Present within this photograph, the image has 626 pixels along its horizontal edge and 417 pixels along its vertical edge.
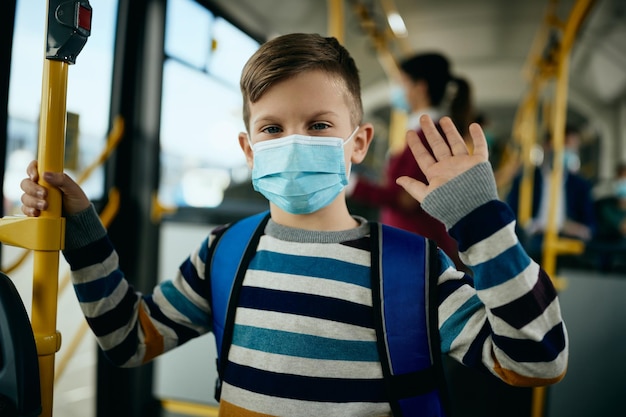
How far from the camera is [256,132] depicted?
0.92 m

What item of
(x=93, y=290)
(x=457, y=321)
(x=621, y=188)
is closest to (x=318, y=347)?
(x=457, y=321)

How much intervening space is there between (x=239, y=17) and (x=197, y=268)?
1.76 m

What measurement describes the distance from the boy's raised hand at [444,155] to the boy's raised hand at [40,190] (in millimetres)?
586

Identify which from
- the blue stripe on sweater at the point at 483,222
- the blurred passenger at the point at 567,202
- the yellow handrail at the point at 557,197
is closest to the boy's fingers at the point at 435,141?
the blue stripe on sweater at the point at 483,222

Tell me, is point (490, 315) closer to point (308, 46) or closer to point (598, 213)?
point (308, 46)

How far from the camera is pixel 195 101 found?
7.70ft

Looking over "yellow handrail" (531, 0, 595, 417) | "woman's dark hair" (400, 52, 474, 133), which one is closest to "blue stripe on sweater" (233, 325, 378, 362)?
"woman's dark hair" (400, 52, 474, 133)

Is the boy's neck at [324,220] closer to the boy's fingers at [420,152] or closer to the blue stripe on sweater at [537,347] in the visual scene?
the boy's fingers at [420,152]

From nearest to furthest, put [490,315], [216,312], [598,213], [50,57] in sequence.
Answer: [490,315], [50,57], [216,312], [598,213]

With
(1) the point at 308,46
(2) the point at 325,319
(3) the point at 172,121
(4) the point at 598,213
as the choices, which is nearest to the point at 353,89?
(1) the point at 308,46

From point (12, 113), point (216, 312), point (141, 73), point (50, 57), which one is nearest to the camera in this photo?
point (50, 57)

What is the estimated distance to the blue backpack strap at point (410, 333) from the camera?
0.82 meters

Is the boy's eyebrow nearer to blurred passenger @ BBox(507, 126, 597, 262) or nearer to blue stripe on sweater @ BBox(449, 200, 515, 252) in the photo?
blue stripe on sweater @ BBox(449, 200, 515, 252)

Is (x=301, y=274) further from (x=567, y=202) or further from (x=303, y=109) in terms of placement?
(x=567, y=202)
